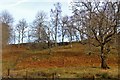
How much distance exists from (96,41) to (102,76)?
9.68 metres

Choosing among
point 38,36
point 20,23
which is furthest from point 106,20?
point 20,23

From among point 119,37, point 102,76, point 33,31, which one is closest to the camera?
point 102,76

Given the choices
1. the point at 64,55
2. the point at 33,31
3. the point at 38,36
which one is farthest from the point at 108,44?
the point at 33,31

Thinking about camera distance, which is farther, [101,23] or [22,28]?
[22,28]

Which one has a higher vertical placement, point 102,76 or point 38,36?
point 38,36

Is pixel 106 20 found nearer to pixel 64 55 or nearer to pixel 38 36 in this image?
pixel 64 55

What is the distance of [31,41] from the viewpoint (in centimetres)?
6147

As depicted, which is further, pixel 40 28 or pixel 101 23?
pixel 40 28

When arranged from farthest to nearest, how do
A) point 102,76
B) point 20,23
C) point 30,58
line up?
point 20,23 → point 30,58 → point 102,76

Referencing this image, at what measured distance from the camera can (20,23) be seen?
6931cm

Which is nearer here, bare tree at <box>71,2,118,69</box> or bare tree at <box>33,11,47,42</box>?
bare tree at <box>71,2,118,69</box>

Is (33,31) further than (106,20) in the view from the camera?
Yes

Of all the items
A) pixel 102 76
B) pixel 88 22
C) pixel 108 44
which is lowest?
pixel 102 76

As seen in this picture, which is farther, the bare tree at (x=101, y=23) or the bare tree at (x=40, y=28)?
the bare tree at (x=40, y=28)
